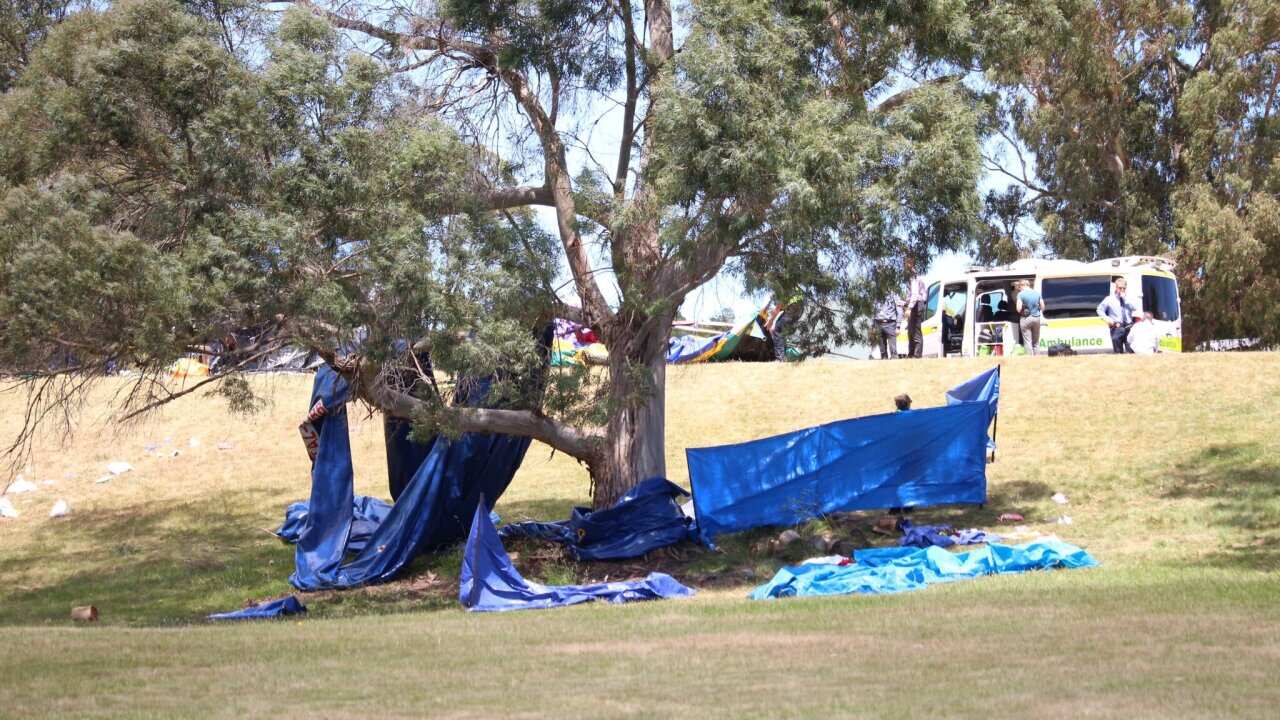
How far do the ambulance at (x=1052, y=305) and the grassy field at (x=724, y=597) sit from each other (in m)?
2.67

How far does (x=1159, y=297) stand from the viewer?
2747cm

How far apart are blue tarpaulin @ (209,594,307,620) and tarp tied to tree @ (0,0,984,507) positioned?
2284 mm

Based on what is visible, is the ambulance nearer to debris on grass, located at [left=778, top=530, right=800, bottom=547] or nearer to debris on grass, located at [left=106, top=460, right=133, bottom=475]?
debris on grass, located at [left=778, top=530, right=800, bottom=547]

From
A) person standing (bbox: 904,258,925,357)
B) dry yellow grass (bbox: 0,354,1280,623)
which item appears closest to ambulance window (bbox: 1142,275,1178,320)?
dry yellow grass (bbox: 0,354,1280,623)

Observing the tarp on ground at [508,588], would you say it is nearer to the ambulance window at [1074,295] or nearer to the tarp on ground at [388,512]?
the tarp on ground at [388,512]

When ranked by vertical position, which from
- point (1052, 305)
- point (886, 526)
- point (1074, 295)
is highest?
point (1074, 295)

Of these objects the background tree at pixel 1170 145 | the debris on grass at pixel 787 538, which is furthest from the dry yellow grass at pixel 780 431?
the background tree at pixel 1170 145

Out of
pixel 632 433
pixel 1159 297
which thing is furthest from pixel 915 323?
pixel 632 433

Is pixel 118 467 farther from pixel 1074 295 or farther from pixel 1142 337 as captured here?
pixel 1142 337

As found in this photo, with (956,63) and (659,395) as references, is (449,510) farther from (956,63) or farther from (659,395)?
(956,63)

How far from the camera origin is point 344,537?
17109 mm

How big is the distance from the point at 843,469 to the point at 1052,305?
12.6m

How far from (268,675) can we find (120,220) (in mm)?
6112

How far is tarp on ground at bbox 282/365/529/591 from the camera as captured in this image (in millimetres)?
16766
